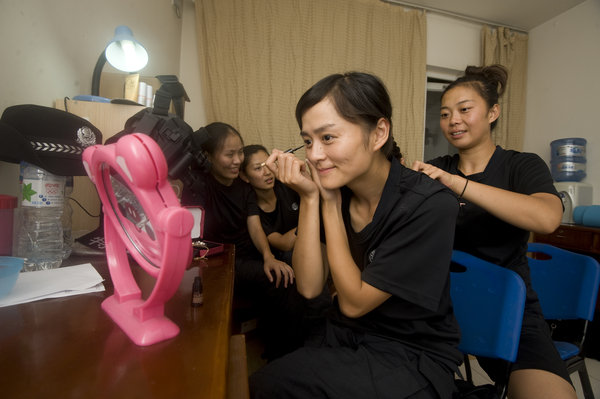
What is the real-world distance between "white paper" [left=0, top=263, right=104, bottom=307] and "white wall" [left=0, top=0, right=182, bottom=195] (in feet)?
1.43

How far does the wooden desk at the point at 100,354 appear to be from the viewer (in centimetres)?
35

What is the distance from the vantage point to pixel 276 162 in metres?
1.00

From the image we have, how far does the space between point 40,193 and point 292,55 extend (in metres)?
2.42

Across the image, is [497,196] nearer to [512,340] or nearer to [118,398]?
[512,340]

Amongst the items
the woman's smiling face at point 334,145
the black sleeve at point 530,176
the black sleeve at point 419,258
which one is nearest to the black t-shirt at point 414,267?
the black sleeve at point 419,258

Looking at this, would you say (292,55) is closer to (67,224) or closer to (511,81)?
(67,224)

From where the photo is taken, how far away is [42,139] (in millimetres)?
828

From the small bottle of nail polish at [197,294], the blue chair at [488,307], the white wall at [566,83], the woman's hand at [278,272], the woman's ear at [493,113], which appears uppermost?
the white wall at [566,83]

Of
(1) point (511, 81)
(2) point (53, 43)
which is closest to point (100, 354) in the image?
(2) point (53, 43)

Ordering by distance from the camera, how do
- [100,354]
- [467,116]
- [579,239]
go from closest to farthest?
[100,354], [467,116], [579,239]

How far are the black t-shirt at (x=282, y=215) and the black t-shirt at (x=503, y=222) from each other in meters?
1.03

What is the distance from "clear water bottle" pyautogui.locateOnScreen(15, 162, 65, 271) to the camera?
799 mm

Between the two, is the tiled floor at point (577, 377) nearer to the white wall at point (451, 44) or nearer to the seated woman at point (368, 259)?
the seated woman at point (368, 259)

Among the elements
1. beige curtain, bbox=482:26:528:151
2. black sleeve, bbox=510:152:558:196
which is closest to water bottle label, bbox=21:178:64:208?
black sleeve, bbox=510:152:558:196
